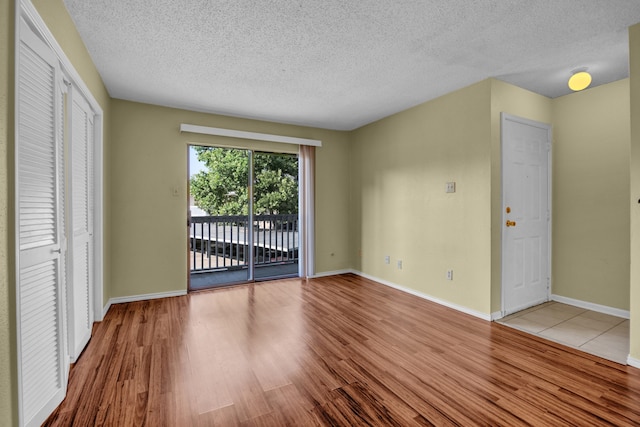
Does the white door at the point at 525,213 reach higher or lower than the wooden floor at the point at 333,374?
higher

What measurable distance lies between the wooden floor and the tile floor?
0.18 m

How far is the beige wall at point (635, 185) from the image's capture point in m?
2.16

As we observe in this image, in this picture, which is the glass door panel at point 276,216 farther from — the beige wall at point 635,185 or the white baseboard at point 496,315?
the beige wall at point 635,185

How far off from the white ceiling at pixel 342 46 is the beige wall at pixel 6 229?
0.91m

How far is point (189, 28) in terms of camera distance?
218 cm

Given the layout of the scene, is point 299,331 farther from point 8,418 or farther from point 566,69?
point 566,69

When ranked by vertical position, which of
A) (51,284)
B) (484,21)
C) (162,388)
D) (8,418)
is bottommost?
(162,388)

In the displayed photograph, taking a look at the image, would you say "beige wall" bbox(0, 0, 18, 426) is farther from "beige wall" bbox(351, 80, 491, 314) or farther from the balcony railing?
"beige wall" bbox(351, 80, 491, 314)

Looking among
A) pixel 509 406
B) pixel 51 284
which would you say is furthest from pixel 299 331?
pixel 51 284

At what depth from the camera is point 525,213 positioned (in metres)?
3.37

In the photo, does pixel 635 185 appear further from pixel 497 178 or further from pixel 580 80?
pixel 580 80

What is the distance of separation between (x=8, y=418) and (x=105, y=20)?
2.39 meters

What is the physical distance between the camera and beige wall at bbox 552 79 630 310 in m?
3.10

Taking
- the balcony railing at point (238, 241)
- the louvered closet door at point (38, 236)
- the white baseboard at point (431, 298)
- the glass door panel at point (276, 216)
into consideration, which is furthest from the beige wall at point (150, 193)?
the white baseboard at point (431, 298)
